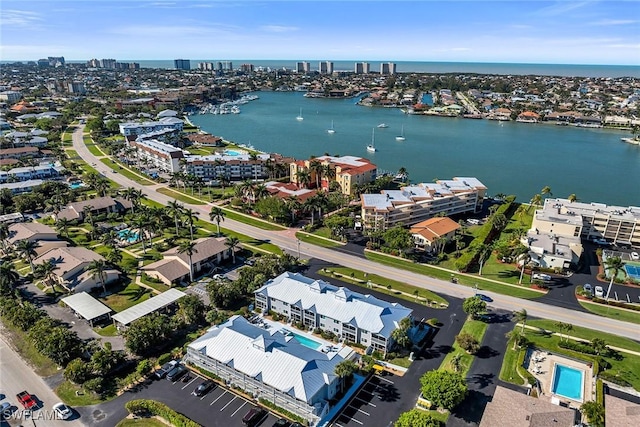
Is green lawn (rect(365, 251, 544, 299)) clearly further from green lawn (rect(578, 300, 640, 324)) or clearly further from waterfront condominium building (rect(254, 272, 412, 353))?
waterfront condominium building (rect(254, 272, 412, 353))

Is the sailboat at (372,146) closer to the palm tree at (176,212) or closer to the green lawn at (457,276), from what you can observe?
Result: the green lawn at (457,276)

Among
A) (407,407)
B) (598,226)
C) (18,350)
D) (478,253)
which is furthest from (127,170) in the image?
(598,226)

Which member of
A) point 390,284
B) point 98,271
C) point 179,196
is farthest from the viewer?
point 179,196

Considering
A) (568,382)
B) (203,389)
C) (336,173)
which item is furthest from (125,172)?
(568,382)

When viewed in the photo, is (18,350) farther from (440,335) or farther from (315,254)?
(440,335)

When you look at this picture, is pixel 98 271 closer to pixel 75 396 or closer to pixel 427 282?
pixel 75 396

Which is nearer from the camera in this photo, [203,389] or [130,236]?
[203,389]

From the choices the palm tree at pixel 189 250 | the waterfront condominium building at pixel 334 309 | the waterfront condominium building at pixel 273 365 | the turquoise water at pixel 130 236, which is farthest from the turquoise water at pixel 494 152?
the waterfront condominium building at pixel 273 365
